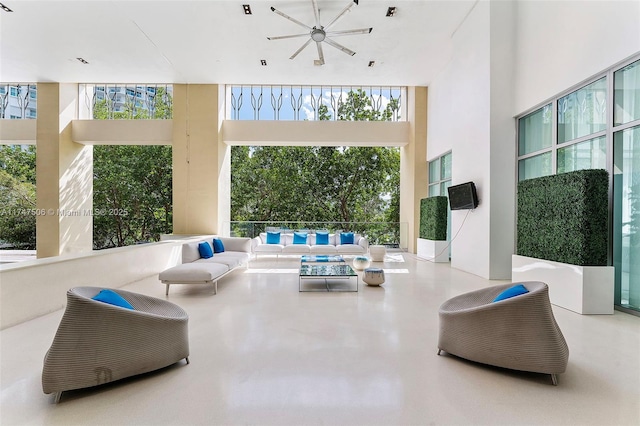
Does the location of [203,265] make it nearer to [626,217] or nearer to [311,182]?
[626,217]

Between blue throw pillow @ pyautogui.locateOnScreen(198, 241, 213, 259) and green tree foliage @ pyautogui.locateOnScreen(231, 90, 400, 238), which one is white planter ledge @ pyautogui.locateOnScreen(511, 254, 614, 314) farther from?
green tree foliage @ pyautogui.locateOnScreen(231, 90, 400, 238)

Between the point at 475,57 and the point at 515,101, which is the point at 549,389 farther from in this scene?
the point at 475,57

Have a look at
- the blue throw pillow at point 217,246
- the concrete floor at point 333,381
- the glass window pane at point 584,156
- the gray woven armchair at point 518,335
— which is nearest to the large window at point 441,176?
A: the glass window pane at point 584,156

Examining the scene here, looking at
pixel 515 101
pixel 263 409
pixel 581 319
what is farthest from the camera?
pixel 515 101

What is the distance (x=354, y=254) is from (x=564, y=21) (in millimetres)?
6745

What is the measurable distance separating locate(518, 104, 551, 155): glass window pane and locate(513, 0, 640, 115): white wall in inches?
8.7

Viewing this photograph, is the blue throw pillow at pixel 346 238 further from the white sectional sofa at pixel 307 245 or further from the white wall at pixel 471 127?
the white wall at pixel 471 127

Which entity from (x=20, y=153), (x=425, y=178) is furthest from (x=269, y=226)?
(x=20, y=153)

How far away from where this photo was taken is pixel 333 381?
2434mm

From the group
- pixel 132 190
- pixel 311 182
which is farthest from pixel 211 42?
pixel 132 190

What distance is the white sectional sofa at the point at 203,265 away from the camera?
5078 millimetres

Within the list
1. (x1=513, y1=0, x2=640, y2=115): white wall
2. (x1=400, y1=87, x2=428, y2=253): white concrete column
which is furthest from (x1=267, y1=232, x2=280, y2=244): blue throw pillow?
(x1=513, y1=0, x2=640, y2=115): white wall

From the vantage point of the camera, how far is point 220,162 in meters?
10.7

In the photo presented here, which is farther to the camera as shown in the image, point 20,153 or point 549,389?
point 20,153
